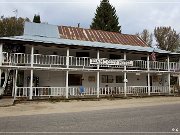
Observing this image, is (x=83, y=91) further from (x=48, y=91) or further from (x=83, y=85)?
(x=48, y=91)

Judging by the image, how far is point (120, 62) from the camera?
25.7 m

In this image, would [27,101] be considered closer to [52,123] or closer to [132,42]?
[52,123]

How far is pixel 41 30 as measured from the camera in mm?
27844

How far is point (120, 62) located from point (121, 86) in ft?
12.3

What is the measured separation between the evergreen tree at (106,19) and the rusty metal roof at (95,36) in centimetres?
1906

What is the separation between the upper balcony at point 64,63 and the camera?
→ 21.8 m

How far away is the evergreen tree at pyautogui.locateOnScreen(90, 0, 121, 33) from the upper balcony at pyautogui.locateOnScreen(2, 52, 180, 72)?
24599 millimetres

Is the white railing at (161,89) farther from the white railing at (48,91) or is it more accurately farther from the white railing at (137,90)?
the white railing at (48,91)

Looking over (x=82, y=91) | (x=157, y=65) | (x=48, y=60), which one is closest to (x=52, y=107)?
(x=82, y=91)

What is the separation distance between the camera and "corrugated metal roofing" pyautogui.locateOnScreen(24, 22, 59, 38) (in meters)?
26.6

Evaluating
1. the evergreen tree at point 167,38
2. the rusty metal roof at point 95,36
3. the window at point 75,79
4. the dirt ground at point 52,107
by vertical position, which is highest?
the evergreen tree at point 167,38

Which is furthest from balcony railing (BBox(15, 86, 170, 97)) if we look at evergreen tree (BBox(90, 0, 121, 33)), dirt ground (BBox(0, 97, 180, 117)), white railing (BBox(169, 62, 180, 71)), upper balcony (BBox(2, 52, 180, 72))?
evergreen tree (BBox(90, 0, 121, 33))

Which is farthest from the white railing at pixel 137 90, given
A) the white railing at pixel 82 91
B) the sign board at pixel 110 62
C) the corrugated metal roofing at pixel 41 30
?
the corrugated metal roofing at pixel 41 30

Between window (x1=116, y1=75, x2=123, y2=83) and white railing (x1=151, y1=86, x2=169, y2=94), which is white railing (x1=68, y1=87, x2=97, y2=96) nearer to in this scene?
window (x1=116, y1=75, x2=123, y2=83)
